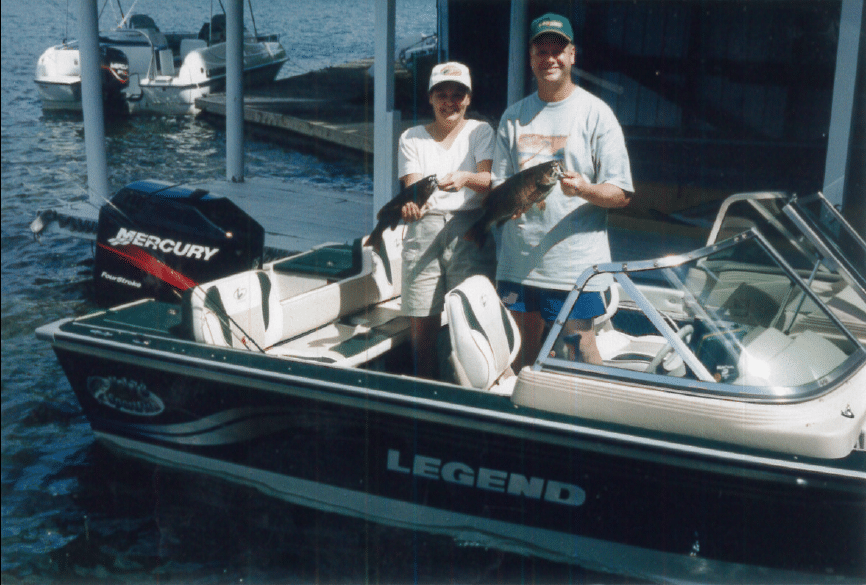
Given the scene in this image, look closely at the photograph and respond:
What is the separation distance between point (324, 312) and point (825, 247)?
2.26 metres

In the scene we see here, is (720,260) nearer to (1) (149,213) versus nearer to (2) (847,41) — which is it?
(2) (847,41)

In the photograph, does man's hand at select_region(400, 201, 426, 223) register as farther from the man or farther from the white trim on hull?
the white trim on hull

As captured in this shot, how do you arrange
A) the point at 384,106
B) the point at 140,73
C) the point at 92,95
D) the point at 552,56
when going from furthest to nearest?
the point at 140,73 < the point at 92,95 < the point at 384,106 < the point at 552,56

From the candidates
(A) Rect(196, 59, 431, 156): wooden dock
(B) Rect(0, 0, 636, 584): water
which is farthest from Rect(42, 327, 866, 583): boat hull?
(A) Rect(196, 59, 431, 156): wooden dock

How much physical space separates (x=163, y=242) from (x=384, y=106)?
6.00 ft

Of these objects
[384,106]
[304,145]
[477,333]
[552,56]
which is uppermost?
[552,56]

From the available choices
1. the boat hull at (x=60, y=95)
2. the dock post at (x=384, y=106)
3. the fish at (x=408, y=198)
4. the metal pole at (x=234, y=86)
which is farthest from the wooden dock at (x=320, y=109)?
the fish at (x=408, y=198)

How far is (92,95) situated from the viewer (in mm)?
6949

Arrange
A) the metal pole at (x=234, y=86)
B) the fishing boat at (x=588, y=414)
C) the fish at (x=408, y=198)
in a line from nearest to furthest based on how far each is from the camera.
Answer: the fishing boat at (x=588, y=414), the fish at (x=408, y=198), the metal pole at (x=234, y=86)

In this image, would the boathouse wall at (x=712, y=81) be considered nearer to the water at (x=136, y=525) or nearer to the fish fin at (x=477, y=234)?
the water at (x=136, y=525)

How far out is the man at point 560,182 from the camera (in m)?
2.84

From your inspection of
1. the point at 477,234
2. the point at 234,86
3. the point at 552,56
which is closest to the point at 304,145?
the point at 234,86

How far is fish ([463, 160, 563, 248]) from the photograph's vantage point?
268 cm

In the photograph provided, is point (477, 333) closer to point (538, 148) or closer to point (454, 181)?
point (454, 181)
